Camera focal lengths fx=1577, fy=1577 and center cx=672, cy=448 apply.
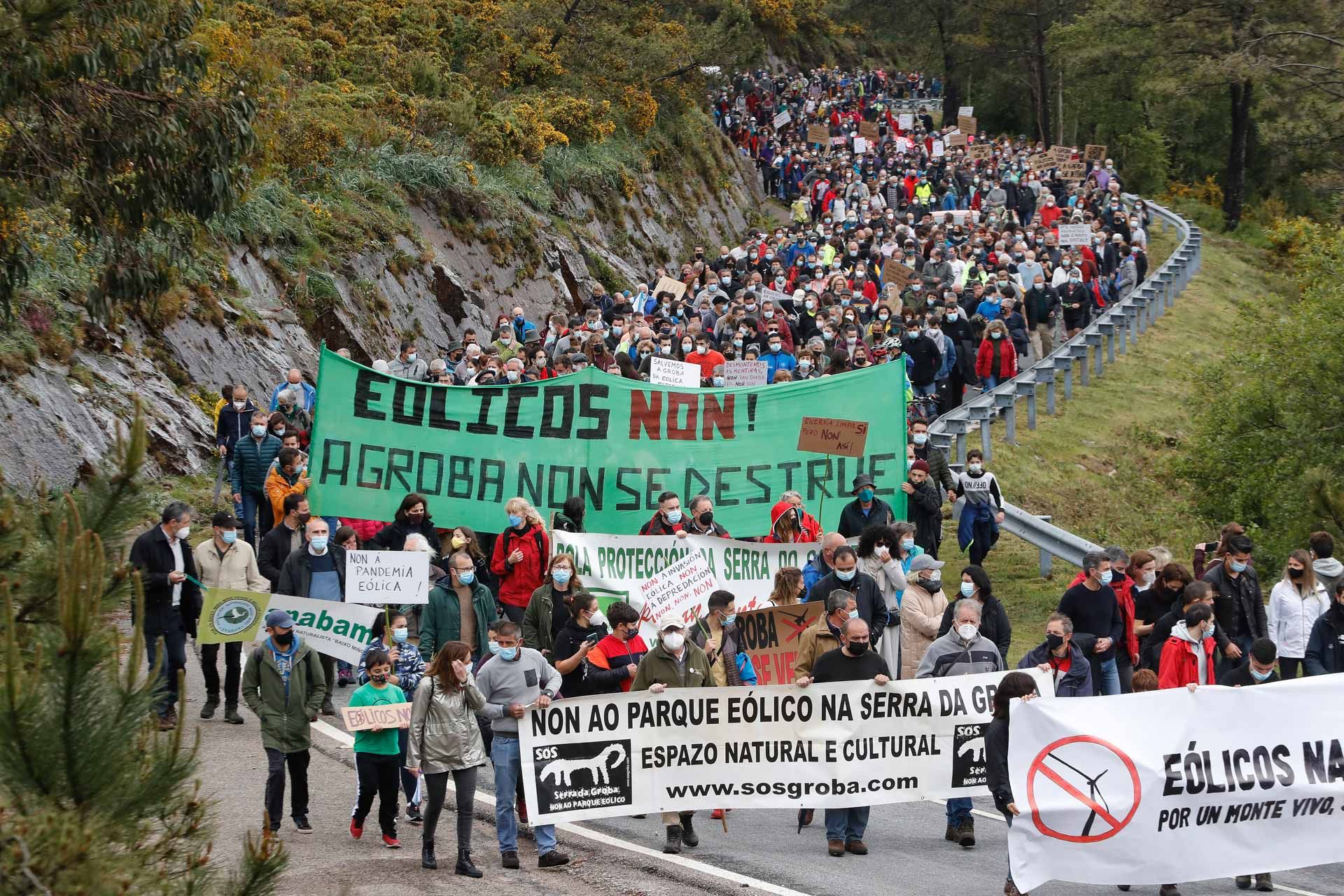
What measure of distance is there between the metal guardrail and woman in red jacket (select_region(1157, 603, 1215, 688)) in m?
5.16

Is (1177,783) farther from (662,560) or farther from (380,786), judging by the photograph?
(662,560)

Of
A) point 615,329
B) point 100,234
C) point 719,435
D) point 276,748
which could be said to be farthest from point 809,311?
point 276,748

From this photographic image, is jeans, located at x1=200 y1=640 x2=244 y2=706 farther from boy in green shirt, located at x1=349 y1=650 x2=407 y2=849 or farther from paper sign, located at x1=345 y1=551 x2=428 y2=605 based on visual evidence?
boy in green shirt, located at x1=349 y1=650 x2=407 y2=849

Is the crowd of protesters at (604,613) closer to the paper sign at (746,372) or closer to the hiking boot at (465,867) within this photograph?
the hiking boot at (465,867)

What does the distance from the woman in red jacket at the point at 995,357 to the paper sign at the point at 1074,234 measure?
872cm

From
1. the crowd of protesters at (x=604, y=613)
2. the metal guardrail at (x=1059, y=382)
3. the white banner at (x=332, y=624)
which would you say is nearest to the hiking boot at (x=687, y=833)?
the crowd of protesters at (x=604, y=613)

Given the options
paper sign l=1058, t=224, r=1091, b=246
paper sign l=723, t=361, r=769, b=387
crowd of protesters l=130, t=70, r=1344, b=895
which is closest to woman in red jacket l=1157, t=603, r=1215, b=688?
crowd of protesters l=130, t=70, r=1344, b=895

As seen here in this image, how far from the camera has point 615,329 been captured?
24422 millimetres

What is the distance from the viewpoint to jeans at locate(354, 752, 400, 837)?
412 inches

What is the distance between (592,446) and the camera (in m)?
15.7

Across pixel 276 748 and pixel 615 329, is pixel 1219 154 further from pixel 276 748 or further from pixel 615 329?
pixel 276 748

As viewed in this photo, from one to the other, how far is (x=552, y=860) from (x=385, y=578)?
3289mm

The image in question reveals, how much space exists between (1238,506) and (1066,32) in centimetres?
3898

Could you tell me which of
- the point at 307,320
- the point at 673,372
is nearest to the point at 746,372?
the point at 673,372
